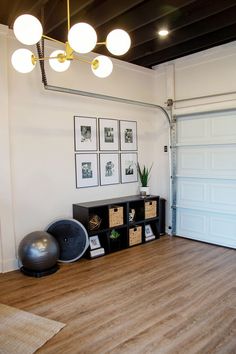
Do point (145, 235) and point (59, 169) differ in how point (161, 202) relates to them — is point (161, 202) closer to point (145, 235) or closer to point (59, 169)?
point (145, 235)

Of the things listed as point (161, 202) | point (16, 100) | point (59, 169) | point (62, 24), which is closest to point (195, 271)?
point (161, 202)

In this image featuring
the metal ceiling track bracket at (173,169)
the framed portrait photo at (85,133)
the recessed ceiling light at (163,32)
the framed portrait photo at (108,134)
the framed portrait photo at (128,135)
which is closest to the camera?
the recessed ceiling light at (163,32)

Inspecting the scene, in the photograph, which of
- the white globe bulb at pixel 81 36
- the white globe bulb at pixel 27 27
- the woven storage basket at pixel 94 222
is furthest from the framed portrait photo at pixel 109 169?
the white globe bulb at pixel 27 27

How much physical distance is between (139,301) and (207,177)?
2591mm

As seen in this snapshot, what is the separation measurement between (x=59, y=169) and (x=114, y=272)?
5.41 feet

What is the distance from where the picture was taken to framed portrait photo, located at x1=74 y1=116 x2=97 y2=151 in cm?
459

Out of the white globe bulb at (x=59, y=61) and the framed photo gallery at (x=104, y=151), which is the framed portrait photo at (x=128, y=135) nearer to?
the framed photo gallery at (x=104, y=151)

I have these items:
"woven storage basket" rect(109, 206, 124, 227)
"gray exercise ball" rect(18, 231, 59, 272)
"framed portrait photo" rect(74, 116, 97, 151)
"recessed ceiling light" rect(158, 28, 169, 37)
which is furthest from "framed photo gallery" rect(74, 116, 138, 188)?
"recessed ceiling light" rect(158, 28, 169, 37)

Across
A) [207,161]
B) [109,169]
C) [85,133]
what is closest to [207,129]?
[207,161]

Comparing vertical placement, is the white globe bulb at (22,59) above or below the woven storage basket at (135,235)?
above

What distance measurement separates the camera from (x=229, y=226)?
15.7 ft

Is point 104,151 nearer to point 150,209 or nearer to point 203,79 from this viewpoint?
point 150,209

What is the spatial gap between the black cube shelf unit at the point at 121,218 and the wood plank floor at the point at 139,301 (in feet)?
1.03

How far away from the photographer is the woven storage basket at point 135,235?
16.1 feet
